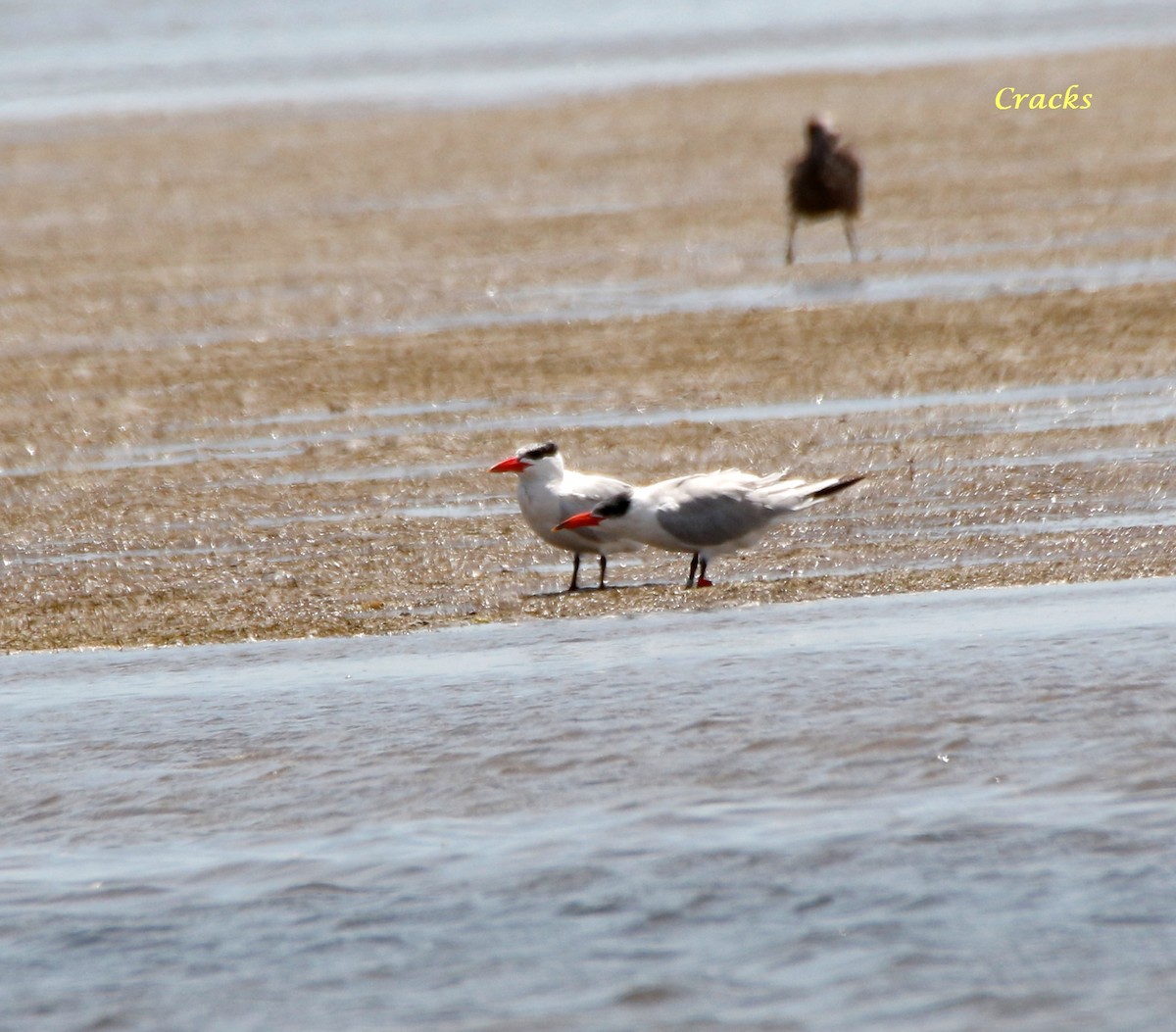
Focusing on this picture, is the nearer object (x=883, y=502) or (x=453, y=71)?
(x=883, y=502)

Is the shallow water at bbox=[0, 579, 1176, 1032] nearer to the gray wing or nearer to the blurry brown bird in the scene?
the gray wing

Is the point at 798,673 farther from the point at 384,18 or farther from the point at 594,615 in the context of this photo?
the point at 384,18

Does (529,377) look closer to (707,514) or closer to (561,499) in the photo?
(561,499)

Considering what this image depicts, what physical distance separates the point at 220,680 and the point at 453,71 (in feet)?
95.1

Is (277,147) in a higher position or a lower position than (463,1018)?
higher

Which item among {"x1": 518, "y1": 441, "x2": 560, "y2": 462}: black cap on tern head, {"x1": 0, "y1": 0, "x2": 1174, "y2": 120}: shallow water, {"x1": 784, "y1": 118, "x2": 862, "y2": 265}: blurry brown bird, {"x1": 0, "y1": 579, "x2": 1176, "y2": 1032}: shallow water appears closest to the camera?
{"x1": 0, "y1": 579, "x2": 1176, "y2": 1032}: shallow water

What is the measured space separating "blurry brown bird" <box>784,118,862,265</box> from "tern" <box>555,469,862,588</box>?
734cm

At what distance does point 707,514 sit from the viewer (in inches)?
314

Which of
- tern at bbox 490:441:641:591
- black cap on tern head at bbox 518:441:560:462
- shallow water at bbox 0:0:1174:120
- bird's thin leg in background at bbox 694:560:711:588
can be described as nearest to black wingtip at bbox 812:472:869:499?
bird's thin leg in background at bbox 694:560:711:588

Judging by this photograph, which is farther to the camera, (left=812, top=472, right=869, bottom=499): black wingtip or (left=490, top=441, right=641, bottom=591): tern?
(left=490, top=441, right=641, bottom=591): tern

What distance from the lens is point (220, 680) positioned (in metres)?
7.21

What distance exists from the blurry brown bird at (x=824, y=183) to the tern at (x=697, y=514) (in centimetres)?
734

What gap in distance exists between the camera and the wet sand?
8.44m

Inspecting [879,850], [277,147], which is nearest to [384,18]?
[277,147]
